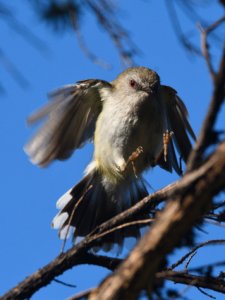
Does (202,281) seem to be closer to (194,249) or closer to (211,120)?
(194,249)

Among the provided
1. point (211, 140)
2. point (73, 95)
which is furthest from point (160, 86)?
point (211, 140)

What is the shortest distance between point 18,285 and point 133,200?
2.27 metres

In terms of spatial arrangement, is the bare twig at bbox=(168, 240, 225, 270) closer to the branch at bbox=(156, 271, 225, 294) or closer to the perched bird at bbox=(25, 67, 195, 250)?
the branch at bbox=(156, 271, 225, 294)

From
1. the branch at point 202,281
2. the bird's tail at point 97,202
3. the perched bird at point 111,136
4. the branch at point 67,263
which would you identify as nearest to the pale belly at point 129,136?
the perched bird at point 111,136

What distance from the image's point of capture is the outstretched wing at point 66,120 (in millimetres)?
5098

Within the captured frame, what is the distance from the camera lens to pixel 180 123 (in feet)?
18.1

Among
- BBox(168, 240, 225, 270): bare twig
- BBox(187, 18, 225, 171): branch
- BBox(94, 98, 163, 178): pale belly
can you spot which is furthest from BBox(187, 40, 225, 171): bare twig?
BBox(94, 98, 163, 178): pale belly

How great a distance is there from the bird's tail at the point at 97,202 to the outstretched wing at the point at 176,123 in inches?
16.9

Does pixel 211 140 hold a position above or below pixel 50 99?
below

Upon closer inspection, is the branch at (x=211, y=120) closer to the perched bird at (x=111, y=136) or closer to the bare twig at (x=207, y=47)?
the bare twig at (x=207, y=47)

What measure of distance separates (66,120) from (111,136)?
0.55m

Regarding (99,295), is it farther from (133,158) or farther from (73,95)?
(73,95)

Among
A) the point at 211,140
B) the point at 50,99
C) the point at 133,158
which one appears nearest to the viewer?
the point at 211,140

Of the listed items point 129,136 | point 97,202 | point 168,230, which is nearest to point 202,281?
point 168,230
